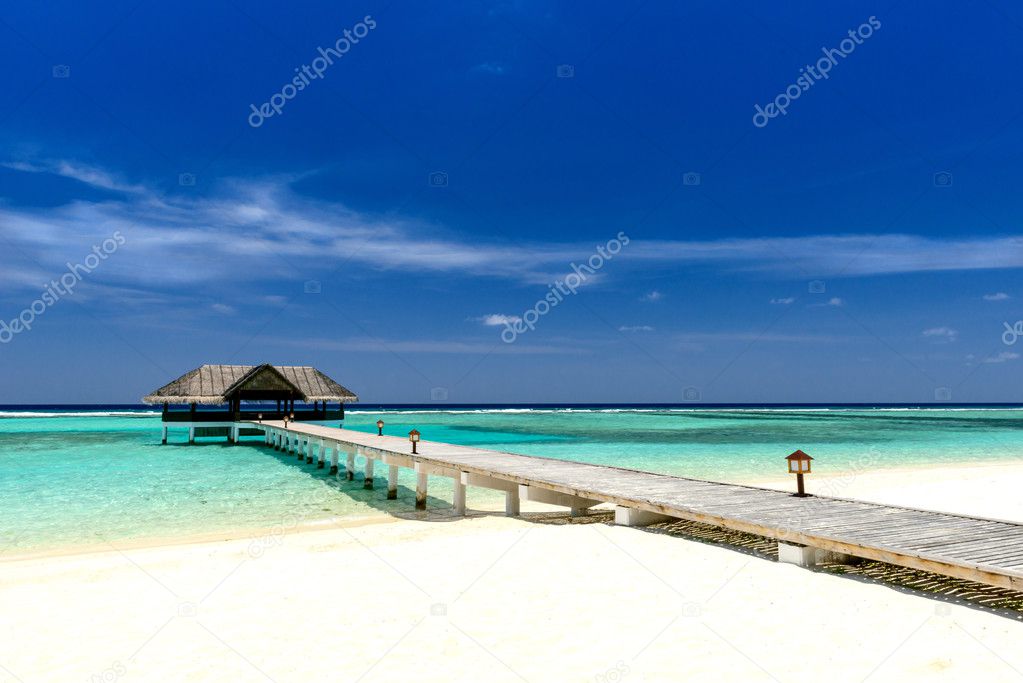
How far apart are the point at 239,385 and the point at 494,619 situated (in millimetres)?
27142

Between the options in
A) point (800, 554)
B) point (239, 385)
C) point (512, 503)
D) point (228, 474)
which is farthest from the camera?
point (239, 385)


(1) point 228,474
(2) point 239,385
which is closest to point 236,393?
(2) point 239,385

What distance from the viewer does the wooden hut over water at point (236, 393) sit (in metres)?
30.6

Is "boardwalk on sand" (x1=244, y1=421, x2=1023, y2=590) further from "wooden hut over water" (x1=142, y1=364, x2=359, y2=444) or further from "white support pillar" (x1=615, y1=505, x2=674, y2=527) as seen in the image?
"wooden hut over water" (x1=142, y1=364, x2=359, y2=444)

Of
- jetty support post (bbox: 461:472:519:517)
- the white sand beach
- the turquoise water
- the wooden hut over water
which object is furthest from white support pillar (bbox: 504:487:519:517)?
the wooden hut over water

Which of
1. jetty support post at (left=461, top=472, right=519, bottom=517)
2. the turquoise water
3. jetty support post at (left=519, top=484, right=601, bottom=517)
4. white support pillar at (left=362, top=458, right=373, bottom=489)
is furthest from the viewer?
white support pillar at (left=362, top=458, right=373, bottom=489)

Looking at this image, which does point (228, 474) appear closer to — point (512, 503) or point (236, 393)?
point (236, 393)

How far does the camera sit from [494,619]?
239 inches

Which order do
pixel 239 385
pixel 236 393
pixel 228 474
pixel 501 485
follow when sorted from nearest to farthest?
1. pixel 501 485
2. pixel 228 474
3. pixel 239 385
4. pixel 236 393

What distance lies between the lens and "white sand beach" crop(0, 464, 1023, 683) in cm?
493

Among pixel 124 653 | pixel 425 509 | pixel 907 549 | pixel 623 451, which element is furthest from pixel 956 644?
pixel 623 451

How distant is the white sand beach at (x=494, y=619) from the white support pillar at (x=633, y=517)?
469 millimetres

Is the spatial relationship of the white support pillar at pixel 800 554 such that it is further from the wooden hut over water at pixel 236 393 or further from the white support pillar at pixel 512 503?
the wooden hut over water at pixel 236 393

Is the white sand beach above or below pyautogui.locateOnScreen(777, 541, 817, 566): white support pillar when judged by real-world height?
below
